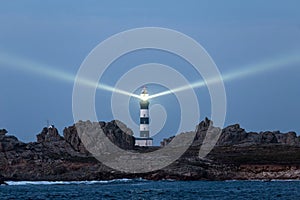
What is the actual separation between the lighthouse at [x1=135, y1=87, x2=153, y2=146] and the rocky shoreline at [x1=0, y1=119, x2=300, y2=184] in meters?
3.91

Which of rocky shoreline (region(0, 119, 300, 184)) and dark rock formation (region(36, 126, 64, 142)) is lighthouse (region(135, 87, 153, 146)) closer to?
rocky shoreline (region(0, 119, 300, 184))

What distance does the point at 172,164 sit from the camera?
137 m

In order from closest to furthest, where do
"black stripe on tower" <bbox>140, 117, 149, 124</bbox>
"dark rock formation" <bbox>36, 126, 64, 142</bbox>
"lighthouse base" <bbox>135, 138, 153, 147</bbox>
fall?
"dark rock formation" <bbox>36, 126, 64, 142</bbox>, "black stripe on tower" <bbox>140, 117, 149, 124</bbox>, "lighthouse base" <bbox>135, 138, 153, 147</bbox>

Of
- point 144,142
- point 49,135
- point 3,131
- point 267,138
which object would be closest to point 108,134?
point 49,135

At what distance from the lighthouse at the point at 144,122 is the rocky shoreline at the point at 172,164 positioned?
3908 millimetres

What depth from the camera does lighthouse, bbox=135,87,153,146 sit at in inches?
6557

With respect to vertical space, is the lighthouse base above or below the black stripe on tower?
below

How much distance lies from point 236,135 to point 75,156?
41.5 m

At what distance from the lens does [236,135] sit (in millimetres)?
176125

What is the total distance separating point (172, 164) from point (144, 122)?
30667 millimetres

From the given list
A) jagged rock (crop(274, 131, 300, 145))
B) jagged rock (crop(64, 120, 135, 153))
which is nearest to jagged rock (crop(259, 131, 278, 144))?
jagged rock (crop(274, 131, 300, 145))

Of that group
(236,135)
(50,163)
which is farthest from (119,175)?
(236,135)

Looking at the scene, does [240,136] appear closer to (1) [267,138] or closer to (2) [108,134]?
(1) [267,138]

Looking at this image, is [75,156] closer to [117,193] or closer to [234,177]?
[234,177]
